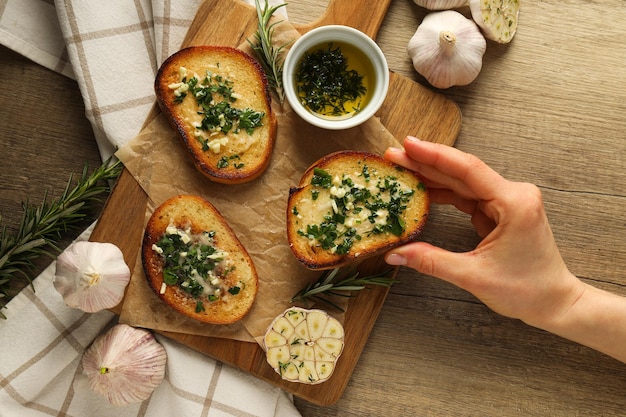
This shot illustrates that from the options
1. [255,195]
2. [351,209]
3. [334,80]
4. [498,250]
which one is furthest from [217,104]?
[498,250]

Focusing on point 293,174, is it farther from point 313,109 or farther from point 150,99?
point 150,99

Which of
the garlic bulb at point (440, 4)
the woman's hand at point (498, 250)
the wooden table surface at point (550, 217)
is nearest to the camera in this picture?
the woman's hand at point (498, 250)

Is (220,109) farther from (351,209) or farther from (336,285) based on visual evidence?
(336,285)

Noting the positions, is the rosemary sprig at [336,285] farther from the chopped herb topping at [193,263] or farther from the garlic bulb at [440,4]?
the garlic bulb at [440,4]

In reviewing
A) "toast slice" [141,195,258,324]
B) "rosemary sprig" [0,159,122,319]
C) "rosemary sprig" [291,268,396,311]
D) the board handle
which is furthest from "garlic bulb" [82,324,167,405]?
the board handle

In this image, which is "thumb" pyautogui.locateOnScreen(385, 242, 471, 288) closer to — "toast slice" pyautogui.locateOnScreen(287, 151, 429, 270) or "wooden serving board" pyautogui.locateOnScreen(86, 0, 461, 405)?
"toast slice" pyautogui.locateOnScreen(287, 151, 429, 270)

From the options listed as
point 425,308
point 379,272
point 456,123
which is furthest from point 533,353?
point 456,123

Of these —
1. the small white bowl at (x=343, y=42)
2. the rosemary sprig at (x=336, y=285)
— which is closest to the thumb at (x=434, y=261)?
the rosemary sprig at (x=336, y=285)

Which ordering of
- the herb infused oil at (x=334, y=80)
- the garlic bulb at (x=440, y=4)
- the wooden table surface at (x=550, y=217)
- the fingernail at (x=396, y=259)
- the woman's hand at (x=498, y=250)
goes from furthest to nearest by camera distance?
the wooden table surface at (x=550, y=217) < the garlic bulb at (x=440, y=4) < the herb infused oil at (x=334, y=80) < the fingernail at (x=396, y=259) < the woman's hand at (x=498, y=250)
